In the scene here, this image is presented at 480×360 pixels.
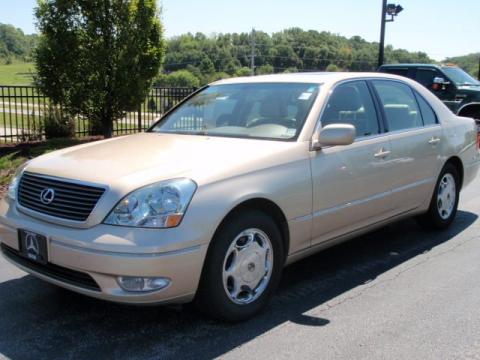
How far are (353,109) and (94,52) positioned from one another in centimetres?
714

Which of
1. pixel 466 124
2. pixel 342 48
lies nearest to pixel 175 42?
pixel 342 48

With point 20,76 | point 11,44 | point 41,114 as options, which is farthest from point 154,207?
point 11,44

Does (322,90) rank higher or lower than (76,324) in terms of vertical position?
higher

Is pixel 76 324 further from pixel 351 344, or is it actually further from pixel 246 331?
pixel 351 344

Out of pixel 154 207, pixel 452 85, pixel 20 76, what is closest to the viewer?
pixel 154 207

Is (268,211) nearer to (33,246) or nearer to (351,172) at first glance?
(351,172)

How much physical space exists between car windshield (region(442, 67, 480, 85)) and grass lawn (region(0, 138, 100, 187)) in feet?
28.2

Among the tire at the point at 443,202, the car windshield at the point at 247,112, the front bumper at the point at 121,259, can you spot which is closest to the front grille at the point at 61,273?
the front bumper at the point at 121,259

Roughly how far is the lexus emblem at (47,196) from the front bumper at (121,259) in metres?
0.15

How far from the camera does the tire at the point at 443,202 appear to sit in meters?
5.77

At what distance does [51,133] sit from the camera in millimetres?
11617

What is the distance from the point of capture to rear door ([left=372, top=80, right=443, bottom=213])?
16.4 feet

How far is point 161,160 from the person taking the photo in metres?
3.62

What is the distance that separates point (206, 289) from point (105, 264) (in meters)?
0.66
